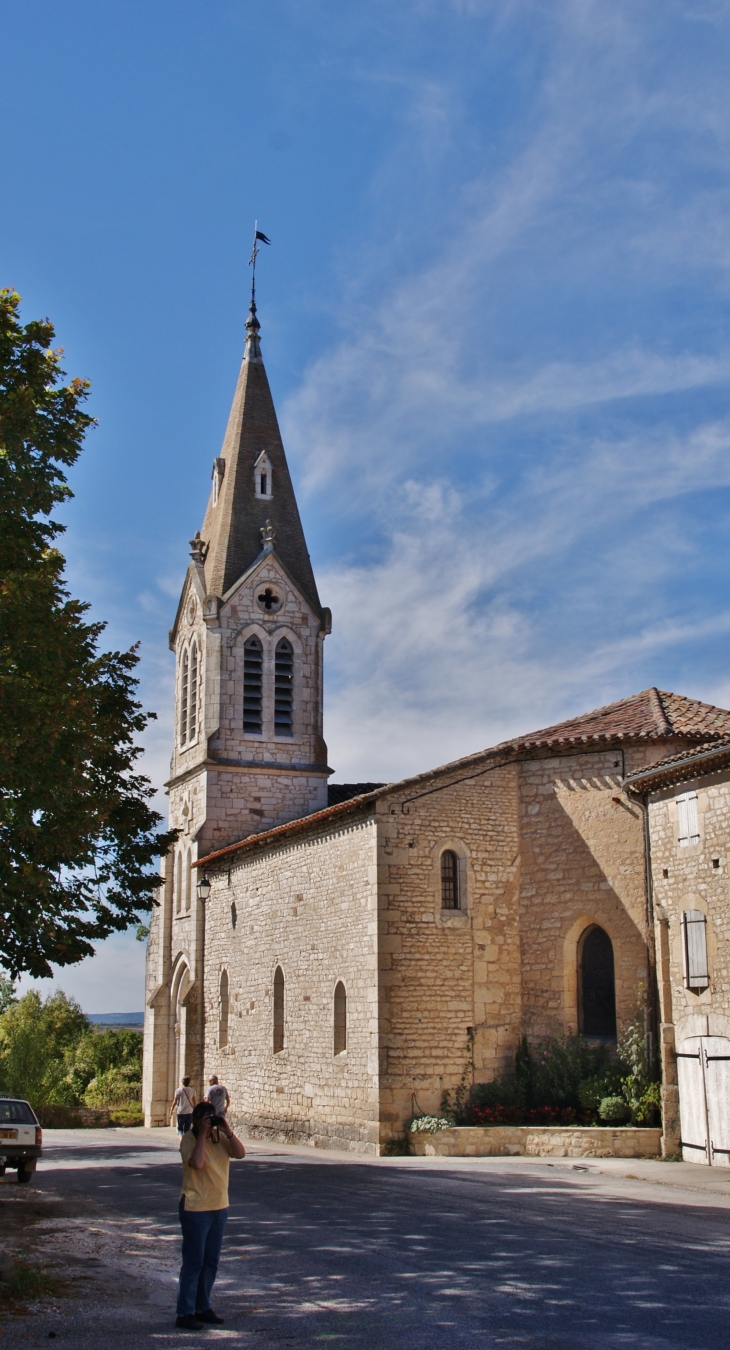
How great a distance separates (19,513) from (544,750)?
1120cm

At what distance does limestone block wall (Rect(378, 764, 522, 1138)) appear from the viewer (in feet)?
66.1

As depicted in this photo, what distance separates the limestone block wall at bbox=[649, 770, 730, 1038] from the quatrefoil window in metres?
16.6

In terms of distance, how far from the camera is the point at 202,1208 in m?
7.55

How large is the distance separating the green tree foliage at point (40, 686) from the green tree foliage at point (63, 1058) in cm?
2733

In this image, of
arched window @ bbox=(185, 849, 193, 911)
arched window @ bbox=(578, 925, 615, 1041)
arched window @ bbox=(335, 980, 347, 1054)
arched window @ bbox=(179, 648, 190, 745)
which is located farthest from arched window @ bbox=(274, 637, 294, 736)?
arched window @ bbox=(578, 925, 615, 1041)

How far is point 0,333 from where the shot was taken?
13.7 metres

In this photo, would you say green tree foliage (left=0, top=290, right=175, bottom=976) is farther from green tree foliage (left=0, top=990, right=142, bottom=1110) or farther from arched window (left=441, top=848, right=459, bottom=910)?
green tree foliage (left=0, top=990, right=142, bottom=1110)

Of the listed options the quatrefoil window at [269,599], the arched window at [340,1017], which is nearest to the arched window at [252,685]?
the quatrefoil window at [269,599]

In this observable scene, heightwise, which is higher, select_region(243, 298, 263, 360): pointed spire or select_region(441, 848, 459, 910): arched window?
select_region(243, 298, 263, 360): pointed spire

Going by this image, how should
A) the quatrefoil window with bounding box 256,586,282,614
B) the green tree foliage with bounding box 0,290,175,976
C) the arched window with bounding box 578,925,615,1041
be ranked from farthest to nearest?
the quatrefoil window with bounding box 256,586,282,614
the arched window with bounding box 578,925,615,1041
the green tree foliage with bounding box 0,290,175,976

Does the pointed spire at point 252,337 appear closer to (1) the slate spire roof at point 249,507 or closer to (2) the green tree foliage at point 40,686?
(1) the slate spire roof at point 249,507

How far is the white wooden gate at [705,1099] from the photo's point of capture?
16.8m

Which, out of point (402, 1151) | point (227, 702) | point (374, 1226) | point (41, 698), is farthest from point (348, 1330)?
point (227, 702)

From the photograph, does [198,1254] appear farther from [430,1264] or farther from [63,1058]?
[63,1058]
